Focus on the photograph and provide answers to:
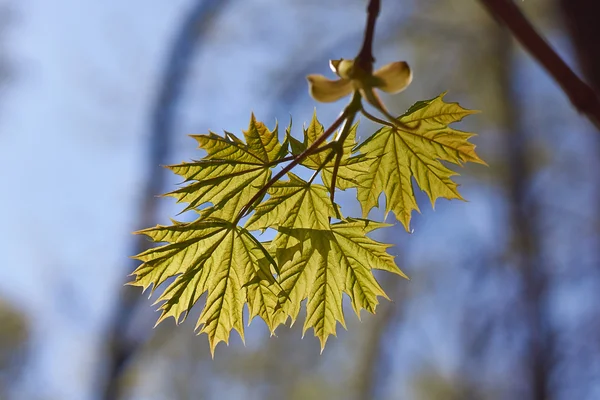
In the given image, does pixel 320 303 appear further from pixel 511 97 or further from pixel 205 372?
pixel 205 372

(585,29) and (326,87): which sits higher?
(585,29)

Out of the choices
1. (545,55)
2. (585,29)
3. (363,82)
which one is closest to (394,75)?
(363,82)

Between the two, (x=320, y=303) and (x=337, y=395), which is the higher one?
(x=337, y=395)

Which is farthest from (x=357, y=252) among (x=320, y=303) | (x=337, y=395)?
(x=337, y=395)

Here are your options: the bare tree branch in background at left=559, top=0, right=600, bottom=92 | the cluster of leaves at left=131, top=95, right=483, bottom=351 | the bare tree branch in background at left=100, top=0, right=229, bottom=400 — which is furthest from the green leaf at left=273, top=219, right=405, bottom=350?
the bare tree branch in background at left=100, top=0, right=229, bottom=400

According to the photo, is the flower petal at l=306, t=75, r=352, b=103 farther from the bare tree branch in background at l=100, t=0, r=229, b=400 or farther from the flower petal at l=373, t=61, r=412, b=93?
the bare tree branch in background at l=100, t=0, r=229, b=400

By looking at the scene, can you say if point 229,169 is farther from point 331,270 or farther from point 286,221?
point 331,270

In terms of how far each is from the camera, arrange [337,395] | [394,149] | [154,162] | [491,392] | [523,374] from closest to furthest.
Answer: [394,149] < [154,162] < [523,374] < [491,392] < [337,395]
